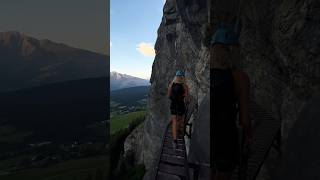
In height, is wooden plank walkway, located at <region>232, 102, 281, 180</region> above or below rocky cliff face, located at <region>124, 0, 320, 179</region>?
below

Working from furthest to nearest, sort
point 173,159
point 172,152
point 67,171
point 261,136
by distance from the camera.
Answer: point 67,171, point 172,152, point 173,159, point 261,136

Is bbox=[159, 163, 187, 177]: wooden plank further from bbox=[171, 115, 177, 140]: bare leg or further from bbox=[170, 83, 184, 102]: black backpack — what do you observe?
bbox=[170, 83, 184, 102]: black backpack

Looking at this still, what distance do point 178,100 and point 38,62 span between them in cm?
3677

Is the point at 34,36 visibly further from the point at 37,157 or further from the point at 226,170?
the point at 226,170

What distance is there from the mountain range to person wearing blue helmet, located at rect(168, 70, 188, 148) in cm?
2996

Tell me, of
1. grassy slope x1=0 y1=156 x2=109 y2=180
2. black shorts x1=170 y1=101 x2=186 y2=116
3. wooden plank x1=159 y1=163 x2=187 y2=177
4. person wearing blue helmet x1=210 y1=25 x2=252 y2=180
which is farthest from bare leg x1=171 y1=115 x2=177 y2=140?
grassy slope x1=0 y1=156 x2=109 y2=180

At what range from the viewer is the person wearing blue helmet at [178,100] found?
19.1 feet

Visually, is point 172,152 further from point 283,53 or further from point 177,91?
point 283,53

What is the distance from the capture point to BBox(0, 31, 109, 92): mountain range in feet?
113

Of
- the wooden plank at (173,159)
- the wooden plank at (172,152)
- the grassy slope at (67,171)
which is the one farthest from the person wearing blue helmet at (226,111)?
the grassy slope at (67,171)

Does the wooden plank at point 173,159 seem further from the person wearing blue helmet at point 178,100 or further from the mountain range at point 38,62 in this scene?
the mountain range at point 38,62

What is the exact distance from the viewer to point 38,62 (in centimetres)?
3981

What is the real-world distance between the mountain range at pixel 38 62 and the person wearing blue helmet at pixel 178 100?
29964mm

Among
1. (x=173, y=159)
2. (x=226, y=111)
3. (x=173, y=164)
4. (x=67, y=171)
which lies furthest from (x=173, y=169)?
(x=67, y=171)
